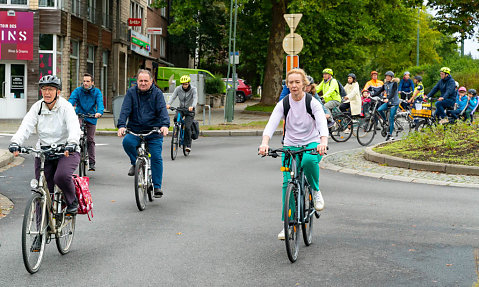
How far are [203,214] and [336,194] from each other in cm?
261

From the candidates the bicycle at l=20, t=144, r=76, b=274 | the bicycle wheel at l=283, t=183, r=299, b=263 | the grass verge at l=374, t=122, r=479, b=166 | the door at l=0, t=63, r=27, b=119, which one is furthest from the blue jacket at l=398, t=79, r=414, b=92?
the bicycle at l=20, t=144, r=76, b=274

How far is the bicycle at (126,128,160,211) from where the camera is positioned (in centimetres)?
892

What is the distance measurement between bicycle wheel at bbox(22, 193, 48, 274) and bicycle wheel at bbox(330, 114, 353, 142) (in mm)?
13701

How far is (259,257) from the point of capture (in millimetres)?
6422

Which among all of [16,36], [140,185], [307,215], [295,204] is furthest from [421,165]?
[16,36]

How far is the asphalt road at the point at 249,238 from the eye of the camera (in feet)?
18.8

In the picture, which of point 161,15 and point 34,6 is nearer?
point 34,6

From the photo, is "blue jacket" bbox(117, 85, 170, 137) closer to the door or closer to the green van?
the door

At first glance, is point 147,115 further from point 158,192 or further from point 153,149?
point 158,192

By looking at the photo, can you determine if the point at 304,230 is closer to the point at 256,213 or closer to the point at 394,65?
the point at 256,213

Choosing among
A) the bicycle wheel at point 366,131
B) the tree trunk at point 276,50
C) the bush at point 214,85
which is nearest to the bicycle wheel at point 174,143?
the bicycle wheel at point 366,131

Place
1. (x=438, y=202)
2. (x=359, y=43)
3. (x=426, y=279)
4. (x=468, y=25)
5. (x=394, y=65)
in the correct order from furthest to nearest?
1. (x=394, y=65)
2. (x=359, y=43)
3. (x=468, y=25)
4. (x=438, y=202)
5. (x=426, y=279)

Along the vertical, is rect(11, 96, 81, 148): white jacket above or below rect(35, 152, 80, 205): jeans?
above

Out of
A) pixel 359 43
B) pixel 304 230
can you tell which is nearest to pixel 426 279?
pixel 304 230
